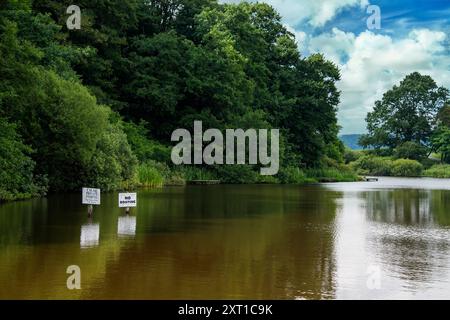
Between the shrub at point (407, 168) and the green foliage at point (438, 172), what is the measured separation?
1.55 m

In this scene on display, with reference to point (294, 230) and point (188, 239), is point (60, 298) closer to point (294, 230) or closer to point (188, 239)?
point (188, 239)

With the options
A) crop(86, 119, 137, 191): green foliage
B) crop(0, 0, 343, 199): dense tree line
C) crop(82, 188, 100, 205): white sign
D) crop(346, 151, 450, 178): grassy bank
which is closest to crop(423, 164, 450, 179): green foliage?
crop(346, 151, 450, 178): grassy bank

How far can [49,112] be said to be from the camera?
29.2 meters

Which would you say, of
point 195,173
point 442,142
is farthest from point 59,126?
point 442,142

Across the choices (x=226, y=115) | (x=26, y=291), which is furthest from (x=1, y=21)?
(x=226, y=115)

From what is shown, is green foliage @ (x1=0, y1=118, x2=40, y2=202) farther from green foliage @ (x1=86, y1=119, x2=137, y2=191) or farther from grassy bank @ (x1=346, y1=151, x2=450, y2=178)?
grassy bank @ (x1=346, y1=151, x2=450, y2=178)

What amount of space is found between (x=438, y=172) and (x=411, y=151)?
28.4 ft

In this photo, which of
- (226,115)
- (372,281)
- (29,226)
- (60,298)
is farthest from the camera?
(226,115)

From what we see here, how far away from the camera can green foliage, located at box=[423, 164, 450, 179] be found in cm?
9254

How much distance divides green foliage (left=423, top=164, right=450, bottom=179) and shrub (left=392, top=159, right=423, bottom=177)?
5.09ft

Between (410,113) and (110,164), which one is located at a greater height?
(410,113)

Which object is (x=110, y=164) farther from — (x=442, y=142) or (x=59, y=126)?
(x=442, y=142)

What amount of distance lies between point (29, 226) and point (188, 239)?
484 cm

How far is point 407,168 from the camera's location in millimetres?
93062
